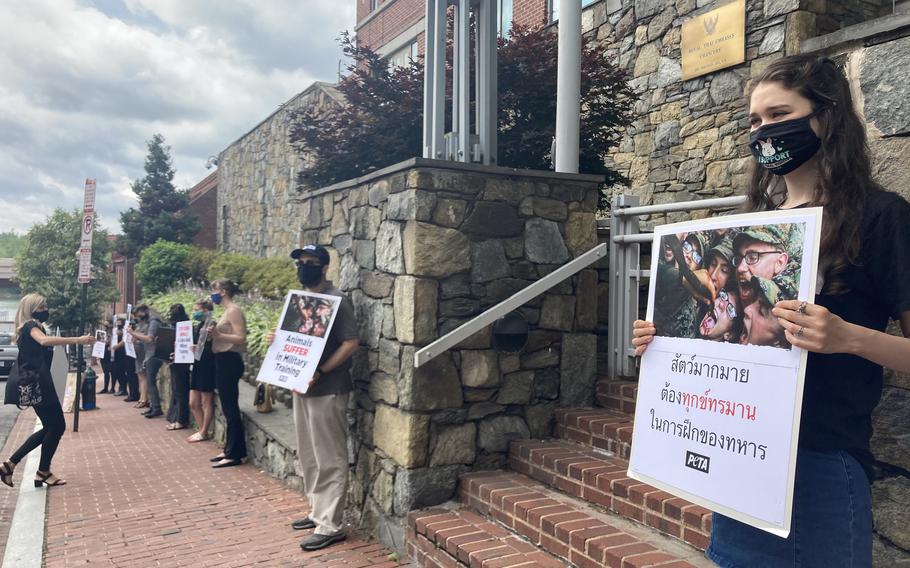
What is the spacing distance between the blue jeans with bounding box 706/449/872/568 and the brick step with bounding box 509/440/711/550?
1.43 metres

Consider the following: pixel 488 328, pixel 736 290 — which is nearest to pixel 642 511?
pixel 488 328

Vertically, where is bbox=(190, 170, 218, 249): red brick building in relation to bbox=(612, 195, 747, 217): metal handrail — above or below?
above

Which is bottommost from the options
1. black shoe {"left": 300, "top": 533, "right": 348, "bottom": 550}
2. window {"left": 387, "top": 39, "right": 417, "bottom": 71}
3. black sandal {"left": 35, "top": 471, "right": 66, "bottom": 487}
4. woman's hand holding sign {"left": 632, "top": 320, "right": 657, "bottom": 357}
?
black sandal {"left": 35, "top": 471, "right": 66, "bottom": 487}

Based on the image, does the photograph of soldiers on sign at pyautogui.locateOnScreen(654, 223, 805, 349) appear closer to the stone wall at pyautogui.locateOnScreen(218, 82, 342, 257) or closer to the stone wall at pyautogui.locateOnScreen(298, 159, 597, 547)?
Result: the stone wall at pyautogui.locateOnScreen(298, 159, 597, 547)

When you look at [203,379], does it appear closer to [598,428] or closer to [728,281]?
[598,428]

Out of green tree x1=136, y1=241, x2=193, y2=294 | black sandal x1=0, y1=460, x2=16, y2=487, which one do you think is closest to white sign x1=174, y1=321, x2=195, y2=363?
black sandal x1=0, y1=460, x2=16, y2=487

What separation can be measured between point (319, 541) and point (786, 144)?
3815 millimetres

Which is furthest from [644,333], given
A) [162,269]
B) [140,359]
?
[162,269]

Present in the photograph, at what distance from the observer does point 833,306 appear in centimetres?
160

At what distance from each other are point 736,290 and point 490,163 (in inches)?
125

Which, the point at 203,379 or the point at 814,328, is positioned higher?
the point at 814,328

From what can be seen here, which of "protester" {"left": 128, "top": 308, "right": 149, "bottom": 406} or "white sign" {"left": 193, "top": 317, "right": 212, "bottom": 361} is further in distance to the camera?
"protester" {"left": 128, "top": 308, "right": 149, "bottom": 406}

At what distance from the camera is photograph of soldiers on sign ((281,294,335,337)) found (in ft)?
15.2

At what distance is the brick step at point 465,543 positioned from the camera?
3363 mm
